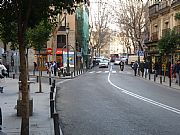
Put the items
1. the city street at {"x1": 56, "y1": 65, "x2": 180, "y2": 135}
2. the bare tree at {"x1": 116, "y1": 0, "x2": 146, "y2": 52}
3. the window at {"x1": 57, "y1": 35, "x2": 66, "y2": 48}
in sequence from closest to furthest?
the city street at {"x1": 56, "y1": 65, "x2": 180, "y2": 135} → the bare tree at {"x1": 116, "y1": 0, "x2": 146, "y2": 52} → the window at {"x1": 57, "y1": 35, "x2": 66, "y2": 48}

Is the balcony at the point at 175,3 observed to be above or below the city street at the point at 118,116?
above

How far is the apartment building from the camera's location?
36.8 metres

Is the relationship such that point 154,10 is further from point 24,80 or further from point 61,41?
point 24,80

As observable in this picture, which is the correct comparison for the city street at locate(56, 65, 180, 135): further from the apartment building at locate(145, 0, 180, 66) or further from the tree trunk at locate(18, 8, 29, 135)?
the apartment building at locate(145, 0, 180, 66)

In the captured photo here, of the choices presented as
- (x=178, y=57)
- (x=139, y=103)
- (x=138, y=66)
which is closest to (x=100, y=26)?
(x=138, y=66)

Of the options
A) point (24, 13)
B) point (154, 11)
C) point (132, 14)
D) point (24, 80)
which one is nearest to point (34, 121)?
→ point (24, 80)

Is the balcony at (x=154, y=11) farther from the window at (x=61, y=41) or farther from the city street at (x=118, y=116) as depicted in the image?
the city street at (x=118, y=116)

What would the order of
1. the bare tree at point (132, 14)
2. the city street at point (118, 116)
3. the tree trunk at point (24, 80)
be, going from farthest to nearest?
the bare tree at point (132, 14)
the city street at point (118, 116)
the tree trunk at point (24, 80)

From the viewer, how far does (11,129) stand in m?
9.50

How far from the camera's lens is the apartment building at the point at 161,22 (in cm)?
3679

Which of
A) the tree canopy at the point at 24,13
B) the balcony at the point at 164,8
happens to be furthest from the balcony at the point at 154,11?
the tree canopy at the point at 24,13

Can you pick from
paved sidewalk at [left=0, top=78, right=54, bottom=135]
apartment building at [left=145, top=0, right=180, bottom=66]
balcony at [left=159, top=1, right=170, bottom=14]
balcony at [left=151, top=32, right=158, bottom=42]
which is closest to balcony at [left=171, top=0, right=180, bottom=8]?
apartment building at [left=145, top=0, right=180, bottom=66]

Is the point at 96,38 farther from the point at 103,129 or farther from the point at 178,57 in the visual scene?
the point at 103,129

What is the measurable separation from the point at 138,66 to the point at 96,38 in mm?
46812
